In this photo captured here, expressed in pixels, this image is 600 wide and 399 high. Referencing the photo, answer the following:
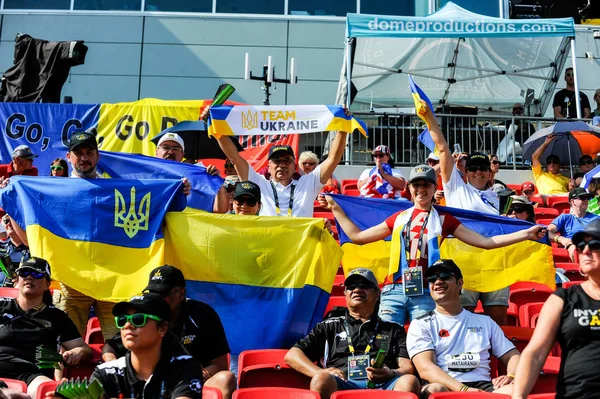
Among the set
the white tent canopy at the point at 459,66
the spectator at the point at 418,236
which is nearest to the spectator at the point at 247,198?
the spectator at the point at 418,236

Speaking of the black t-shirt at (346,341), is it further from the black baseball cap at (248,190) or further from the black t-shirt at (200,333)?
the black baseball cap at (248,190)

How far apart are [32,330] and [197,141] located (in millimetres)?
4680

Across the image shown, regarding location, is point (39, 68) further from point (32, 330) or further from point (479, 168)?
point (32, 330)

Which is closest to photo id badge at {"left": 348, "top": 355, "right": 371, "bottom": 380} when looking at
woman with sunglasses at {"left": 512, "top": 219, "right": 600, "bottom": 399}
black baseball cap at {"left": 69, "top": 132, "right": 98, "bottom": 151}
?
woman with sunglasses at {"left": 512, "top": 219, "right": 600, "bottom": 399}

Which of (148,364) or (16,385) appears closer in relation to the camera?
(148,364)

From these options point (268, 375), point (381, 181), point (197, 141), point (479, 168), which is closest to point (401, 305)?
point (268, 375)

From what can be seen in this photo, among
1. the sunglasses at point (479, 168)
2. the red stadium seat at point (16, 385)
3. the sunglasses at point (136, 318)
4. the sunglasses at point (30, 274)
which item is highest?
the sunglasses at point (479, 168)

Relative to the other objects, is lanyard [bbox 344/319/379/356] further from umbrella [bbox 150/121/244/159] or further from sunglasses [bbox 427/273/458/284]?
umbrella [bbox 150/121/244/159]

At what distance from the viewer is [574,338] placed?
4.15 m

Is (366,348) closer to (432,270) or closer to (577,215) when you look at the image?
(432,270)

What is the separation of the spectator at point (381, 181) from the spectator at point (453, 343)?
14.5 ft

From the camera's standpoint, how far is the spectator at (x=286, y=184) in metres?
7.32

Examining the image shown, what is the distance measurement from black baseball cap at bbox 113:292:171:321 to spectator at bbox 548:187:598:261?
13.4 feet

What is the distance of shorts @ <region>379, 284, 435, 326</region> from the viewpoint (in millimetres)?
6332
